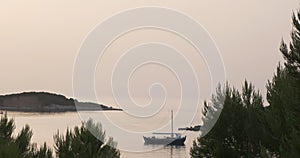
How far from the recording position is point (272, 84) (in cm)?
2072

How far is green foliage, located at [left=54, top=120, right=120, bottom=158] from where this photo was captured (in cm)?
1766

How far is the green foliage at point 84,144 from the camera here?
1766cm

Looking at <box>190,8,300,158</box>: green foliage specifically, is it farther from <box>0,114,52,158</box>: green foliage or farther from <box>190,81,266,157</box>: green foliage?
<box>0,114,52,158</box>: green foliage

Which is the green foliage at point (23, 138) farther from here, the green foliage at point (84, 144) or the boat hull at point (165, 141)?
the boat hull at point (165, 141)

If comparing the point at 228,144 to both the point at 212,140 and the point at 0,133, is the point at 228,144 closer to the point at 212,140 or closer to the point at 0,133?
the point at 212,140

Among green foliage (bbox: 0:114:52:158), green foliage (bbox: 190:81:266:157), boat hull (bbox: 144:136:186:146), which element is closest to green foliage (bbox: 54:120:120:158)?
green foliage (bbox: 0:114:52:158)

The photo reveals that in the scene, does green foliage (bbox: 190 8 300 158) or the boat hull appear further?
the boat hull

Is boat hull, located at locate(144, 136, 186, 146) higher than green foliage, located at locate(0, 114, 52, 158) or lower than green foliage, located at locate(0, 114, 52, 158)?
higher

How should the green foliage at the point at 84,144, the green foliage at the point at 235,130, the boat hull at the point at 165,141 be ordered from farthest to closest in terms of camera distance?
the boat hull at the point at 165,141 → the green foliage at the point at 235,130 → the green foliage at the point at 84,144

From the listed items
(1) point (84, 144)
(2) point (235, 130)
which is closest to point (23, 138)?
(1) point (84, 144)

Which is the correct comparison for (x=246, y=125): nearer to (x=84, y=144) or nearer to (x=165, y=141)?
(x=84, y=144)

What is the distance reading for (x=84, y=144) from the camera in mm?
17797

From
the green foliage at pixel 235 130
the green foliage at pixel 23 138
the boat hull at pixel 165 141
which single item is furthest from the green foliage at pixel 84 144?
the boat hull at pixel 165 141

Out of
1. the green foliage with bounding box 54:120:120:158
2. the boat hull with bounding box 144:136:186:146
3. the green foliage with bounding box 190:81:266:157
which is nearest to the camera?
the green foliage with bounding box 54:120:120:158
